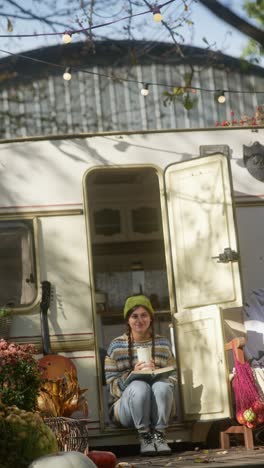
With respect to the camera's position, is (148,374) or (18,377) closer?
(18,377)

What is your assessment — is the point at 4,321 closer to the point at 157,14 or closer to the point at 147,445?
the point at 147,445

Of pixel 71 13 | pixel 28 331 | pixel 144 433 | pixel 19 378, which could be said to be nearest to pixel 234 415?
pixel 144 433

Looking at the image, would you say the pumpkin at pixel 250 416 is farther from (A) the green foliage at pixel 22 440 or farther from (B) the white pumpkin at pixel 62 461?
(B) the white pumpkin at pixel 62 461

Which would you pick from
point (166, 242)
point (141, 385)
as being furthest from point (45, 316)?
point (166, 242)

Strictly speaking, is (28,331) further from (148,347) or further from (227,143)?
(227,143)

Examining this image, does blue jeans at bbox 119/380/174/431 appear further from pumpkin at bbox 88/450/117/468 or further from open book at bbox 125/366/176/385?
pumpkin at bbox 88/450/117/468

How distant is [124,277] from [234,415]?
2.88 metres

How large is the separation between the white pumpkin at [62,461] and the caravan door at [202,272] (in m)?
3.93

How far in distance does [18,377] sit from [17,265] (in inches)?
105

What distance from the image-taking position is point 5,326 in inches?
444

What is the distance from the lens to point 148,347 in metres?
11.0

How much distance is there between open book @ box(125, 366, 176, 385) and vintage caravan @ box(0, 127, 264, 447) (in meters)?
0.37

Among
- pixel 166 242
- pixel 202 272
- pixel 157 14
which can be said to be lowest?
pixel 202 272

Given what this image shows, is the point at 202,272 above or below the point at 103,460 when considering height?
above
